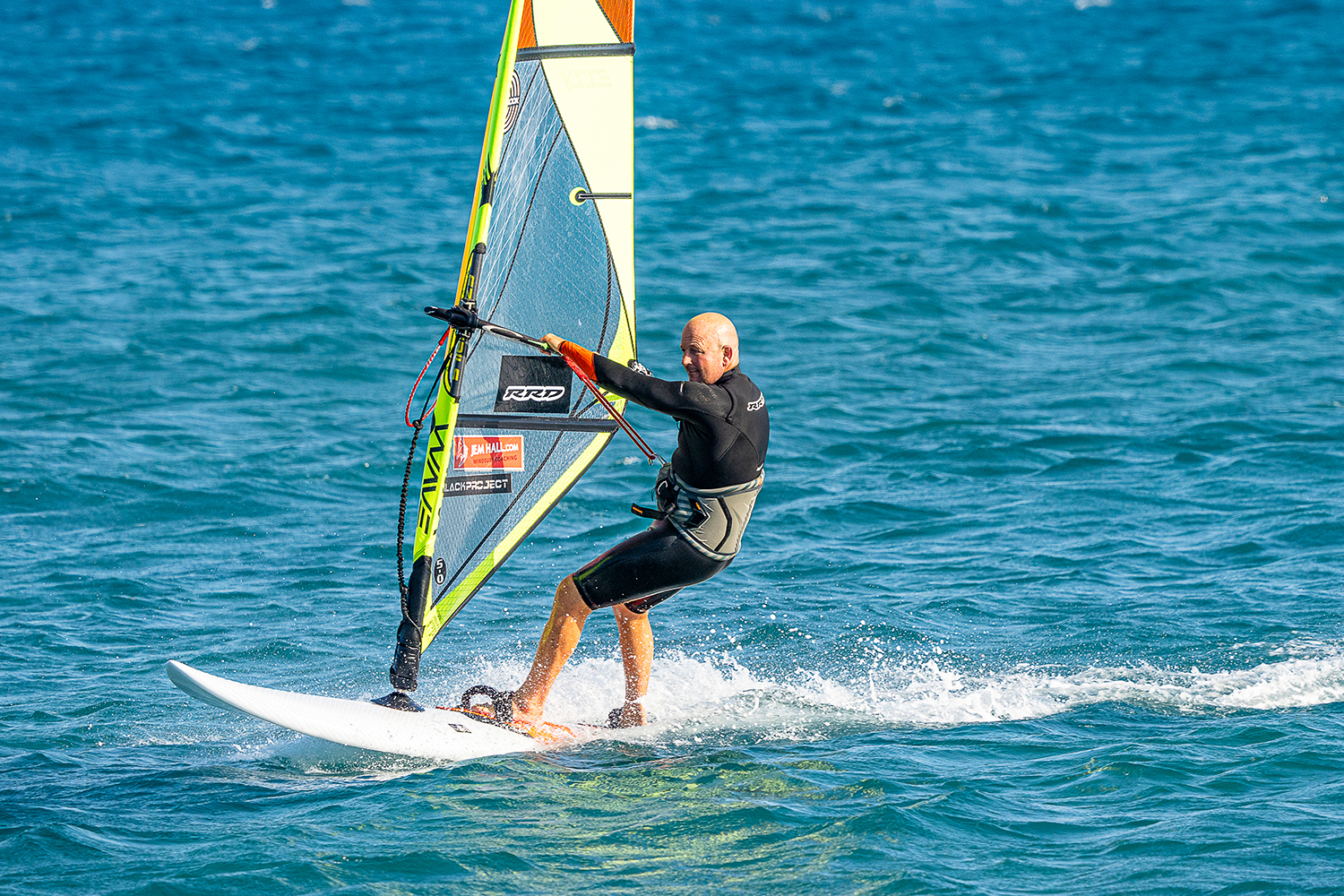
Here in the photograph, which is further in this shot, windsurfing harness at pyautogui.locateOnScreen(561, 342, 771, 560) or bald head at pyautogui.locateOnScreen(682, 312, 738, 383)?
bald head at pyautogui.locateOnScreen(682, 312, 738, 383)

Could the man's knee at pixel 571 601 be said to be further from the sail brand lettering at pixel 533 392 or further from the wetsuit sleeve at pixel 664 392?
the wetsuit sleeve at pixel 664 392

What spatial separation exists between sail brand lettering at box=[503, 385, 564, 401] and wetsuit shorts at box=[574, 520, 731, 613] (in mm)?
898

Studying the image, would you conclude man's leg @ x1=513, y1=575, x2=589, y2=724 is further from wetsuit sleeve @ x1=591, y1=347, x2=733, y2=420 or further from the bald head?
the bald head

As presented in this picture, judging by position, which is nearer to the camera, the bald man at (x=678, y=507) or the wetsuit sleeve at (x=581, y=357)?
the wetsuit sleeve at (x=581, y=357)

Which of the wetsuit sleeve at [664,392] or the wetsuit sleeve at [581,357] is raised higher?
the wetsuit sleeve at [581,357]

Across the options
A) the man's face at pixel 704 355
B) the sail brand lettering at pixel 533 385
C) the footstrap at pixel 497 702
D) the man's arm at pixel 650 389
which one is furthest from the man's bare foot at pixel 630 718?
the man's face at pixel 704 355

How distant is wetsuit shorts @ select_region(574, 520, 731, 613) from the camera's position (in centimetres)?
692

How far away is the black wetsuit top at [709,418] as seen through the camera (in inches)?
252

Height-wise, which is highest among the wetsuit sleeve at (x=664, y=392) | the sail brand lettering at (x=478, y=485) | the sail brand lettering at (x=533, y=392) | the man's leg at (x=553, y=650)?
the wetsuit sleeve at (x=664, y=392)

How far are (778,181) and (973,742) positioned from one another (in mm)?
16721

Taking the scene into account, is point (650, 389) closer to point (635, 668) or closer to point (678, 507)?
point (678, 507)

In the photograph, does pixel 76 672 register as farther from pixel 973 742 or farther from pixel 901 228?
pixel 901 228

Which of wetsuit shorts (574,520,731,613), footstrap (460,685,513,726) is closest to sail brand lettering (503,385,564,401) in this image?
wetsuit shorts (574,520,731,613)

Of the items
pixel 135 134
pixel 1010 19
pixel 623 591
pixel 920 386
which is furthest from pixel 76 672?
pixel 1010 19
